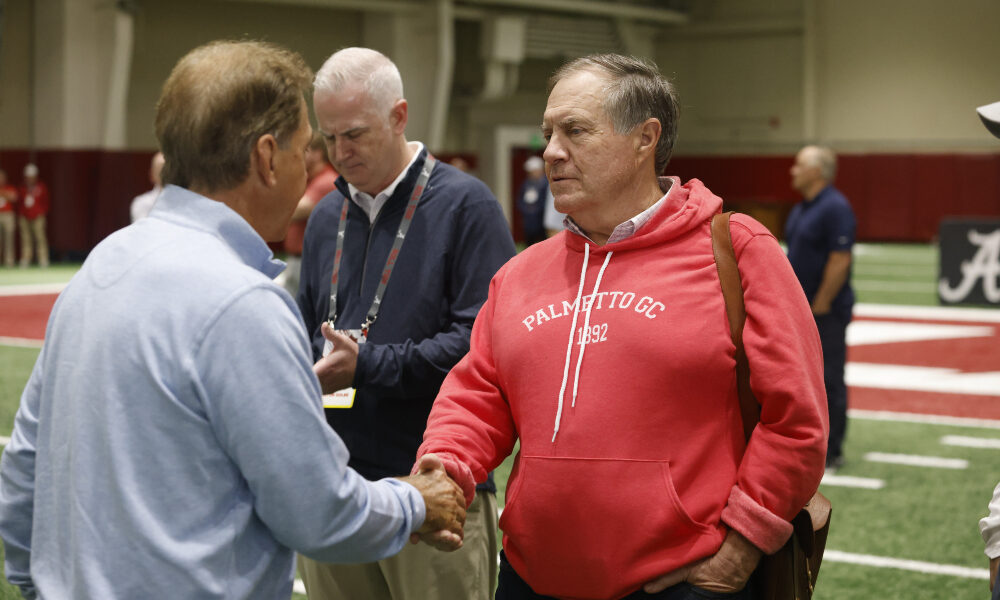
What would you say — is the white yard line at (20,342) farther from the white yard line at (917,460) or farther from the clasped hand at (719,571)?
the clasped hand at (719,571)

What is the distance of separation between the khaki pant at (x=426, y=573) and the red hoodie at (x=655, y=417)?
61cm

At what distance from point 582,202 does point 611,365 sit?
41cm

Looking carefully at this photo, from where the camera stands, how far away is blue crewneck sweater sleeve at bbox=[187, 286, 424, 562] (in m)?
2.03

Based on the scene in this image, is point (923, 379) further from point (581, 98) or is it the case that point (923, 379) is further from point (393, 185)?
point (581, 98)

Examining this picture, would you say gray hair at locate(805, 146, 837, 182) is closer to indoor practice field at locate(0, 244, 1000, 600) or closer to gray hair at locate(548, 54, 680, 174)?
indoor practice field at locate(0, 244, 1000, 600)

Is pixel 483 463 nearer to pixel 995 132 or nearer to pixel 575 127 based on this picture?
pixel 575 127

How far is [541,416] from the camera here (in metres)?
2.77

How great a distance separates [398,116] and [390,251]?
0.42 m

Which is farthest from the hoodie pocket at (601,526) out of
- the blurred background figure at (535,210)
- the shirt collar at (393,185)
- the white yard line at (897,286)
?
the white yard line at (897,286)

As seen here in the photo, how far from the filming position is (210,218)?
218 cm

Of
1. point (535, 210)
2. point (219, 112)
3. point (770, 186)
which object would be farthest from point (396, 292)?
point (770, 186)

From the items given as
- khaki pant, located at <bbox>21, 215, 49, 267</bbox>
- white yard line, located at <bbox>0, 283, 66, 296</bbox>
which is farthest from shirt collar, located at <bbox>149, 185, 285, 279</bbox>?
khaki pant, located at <bbox>21, 215, 49, 267</bbox>

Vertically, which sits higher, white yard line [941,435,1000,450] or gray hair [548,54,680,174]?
gray hair [548,54,680,174]

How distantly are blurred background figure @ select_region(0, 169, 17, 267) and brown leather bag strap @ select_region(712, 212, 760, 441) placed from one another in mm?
24465
